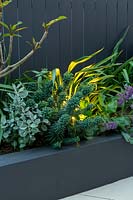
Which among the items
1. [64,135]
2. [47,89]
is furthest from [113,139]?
[47,89]

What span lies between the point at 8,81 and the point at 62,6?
3.67 feet

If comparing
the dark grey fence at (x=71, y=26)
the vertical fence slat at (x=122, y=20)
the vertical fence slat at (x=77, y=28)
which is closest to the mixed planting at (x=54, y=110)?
the dark grey fence at (x=71, y=26)

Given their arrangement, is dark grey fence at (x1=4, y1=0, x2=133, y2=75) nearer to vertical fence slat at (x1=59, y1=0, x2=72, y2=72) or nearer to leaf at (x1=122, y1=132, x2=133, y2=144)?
vertical fence slat at (x1=59, y1=0, x2=72, y2=72)

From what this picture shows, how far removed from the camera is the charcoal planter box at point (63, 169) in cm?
284

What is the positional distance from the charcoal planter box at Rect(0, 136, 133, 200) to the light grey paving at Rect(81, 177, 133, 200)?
0.05m

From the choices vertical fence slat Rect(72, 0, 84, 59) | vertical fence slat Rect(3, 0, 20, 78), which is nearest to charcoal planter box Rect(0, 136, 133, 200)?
vertical fence slat Rect(3, 0, 20, 78)

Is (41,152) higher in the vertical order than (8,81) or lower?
lower

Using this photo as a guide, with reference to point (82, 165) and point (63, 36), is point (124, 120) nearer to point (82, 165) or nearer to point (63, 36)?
point (82, 165)

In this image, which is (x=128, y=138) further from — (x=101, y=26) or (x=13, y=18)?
(x=101, y=26)

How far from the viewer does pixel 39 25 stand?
415cm

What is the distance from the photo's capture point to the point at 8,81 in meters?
3.75

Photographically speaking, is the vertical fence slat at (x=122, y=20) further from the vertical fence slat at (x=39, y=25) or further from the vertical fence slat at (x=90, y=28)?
the vertical fence slat at (x=39, y=25)

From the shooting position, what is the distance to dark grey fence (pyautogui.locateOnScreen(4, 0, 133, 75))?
4051mm

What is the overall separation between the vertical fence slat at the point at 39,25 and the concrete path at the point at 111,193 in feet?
4.79
